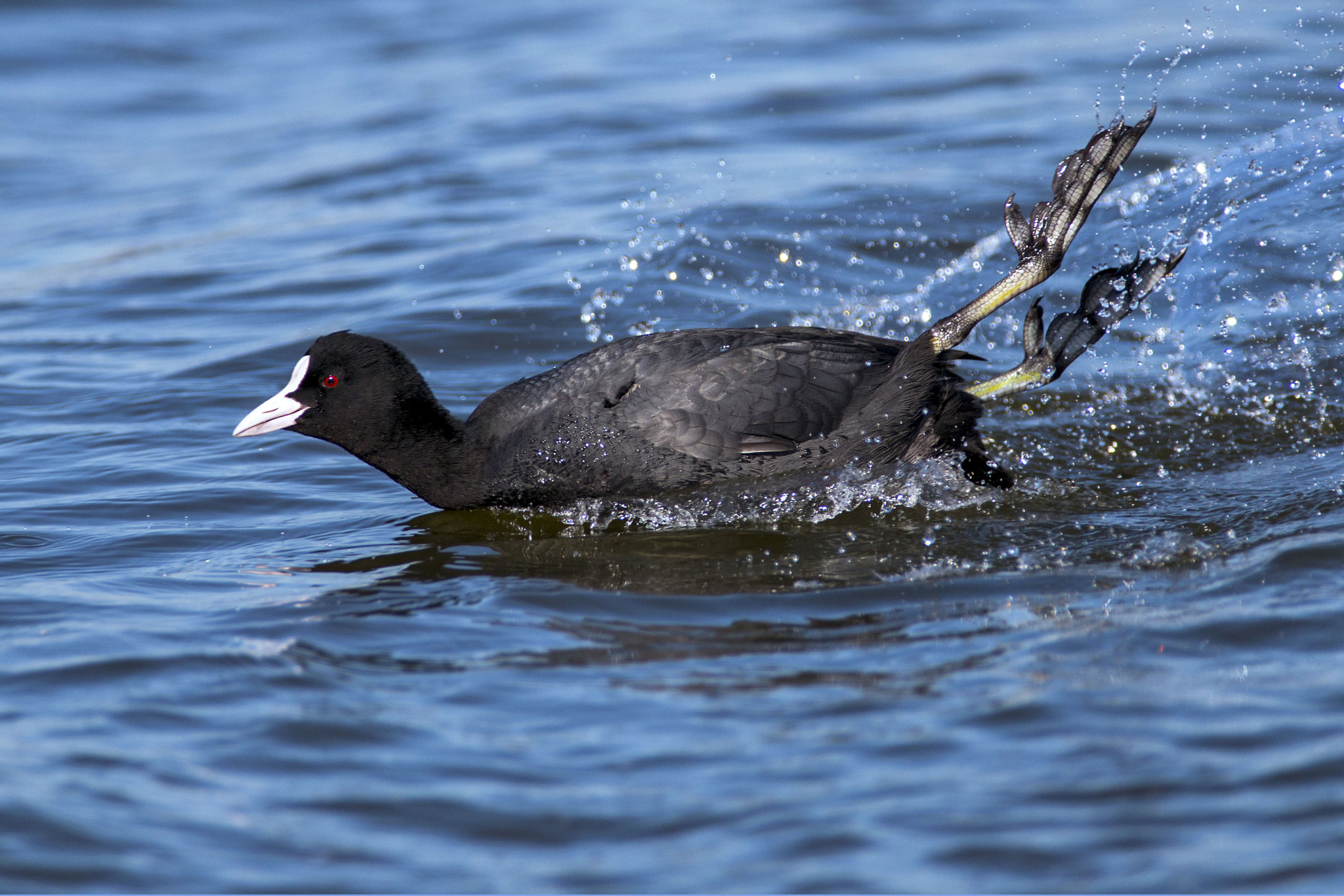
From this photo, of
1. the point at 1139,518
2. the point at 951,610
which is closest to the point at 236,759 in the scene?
the point at 951,610

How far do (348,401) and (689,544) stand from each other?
3.84ft

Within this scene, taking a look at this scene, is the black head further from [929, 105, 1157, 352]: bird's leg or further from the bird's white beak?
[929, 105, 1157, 352]: bird's leg

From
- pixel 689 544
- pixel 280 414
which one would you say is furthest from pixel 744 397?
pixel 280 414

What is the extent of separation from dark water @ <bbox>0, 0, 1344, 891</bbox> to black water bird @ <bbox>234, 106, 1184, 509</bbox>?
167 mm

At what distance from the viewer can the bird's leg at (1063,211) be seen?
456 centimetres

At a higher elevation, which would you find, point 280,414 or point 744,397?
point 280,414

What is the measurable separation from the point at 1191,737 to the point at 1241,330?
3221 millimetres

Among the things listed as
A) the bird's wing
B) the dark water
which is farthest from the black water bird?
the dark water

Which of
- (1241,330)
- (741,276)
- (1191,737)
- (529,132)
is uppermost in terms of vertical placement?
(529,132)

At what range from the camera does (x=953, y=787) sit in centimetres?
267

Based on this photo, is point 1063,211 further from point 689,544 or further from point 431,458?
point 431,458

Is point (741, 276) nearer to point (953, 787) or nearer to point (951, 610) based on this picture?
point (951, 610)

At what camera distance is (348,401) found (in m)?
4.44

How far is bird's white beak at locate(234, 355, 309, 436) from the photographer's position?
4.43 meters
